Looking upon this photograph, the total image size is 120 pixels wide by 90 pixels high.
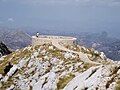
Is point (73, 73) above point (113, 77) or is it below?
below

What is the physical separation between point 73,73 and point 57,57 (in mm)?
20561

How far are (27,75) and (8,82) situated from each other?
5748 mm

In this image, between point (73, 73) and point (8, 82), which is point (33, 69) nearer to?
point (8, 82)

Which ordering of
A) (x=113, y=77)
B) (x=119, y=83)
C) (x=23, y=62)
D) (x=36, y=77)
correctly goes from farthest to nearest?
1. (x=23, y=62)
2. (x=36, y=77)
3. (x=113, y=77)
4. (x=119, y=83)

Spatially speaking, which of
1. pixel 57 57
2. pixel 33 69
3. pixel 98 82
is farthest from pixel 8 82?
pixel 98 82

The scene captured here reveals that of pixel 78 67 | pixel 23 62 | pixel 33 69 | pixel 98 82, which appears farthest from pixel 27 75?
pixel 98 82

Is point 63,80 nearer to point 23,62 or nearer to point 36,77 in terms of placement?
point 36,77

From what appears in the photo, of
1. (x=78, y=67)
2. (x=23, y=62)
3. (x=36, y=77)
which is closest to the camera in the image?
(x=78, y=67)

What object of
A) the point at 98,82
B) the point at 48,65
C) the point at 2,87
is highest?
the point at 98,82

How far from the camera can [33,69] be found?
8912 centimetres

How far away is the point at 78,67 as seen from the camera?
76.0 meters

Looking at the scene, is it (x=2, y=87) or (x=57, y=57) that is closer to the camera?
(x=2, y=87)

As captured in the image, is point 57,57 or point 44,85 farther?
point 57,57

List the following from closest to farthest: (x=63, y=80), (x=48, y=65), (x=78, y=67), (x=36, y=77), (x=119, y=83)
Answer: (x=119, y=83) < (x=63, y=80) < (x=78, y=67) < (x=36, y=77) < (x=48, y=65)
